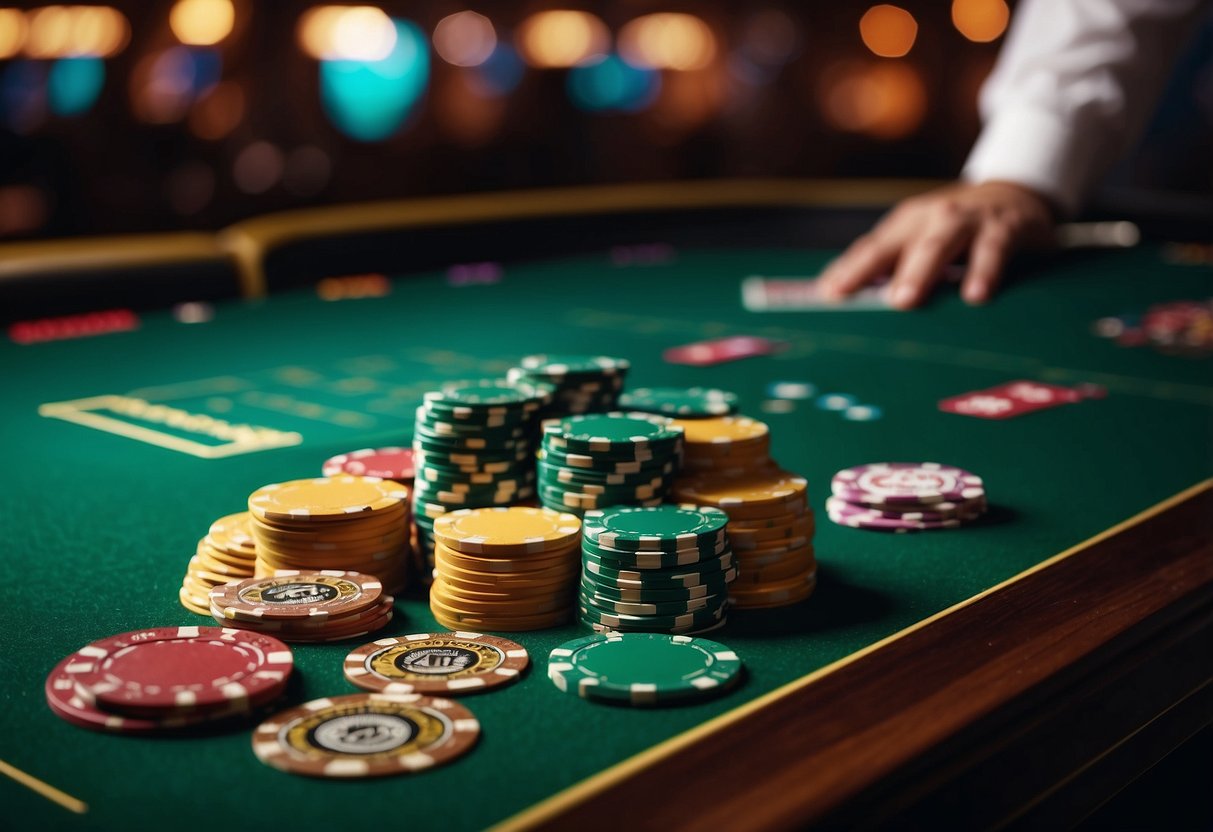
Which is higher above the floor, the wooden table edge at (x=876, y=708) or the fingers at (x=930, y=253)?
the fingers at (x=930, y=253)

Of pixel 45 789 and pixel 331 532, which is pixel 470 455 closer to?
pixel 331 532

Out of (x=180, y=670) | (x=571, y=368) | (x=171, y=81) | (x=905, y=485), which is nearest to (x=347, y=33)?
(x=171, y=81)

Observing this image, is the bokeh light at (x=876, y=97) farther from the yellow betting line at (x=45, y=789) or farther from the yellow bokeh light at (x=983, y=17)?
the yellow betting line at (x=45, y=789)

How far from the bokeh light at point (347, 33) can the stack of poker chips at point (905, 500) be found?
33.9 feet

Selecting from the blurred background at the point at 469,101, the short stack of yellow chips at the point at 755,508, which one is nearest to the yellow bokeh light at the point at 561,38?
the blurred background at the point at 469,101

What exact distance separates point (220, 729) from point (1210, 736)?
1.31m

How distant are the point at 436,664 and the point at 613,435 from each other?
0.45 m

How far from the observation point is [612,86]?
50.2 ft

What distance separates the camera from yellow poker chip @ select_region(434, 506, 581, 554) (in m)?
1.72

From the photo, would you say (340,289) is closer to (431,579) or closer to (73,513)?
(73,513)

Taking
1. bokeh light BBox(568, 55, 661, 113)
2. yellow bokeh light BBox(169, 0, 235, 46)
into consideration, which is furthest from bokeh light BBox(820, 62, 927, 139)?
yellow bokeh light BBox(169, 0, 235, 46)

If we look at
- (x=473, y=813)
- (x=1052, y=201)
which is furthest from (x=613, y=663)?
(x=1052, y=201)

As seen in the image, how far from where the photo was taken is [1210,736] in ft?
6.32

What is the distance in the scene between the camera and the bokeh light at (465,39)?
13352mm
